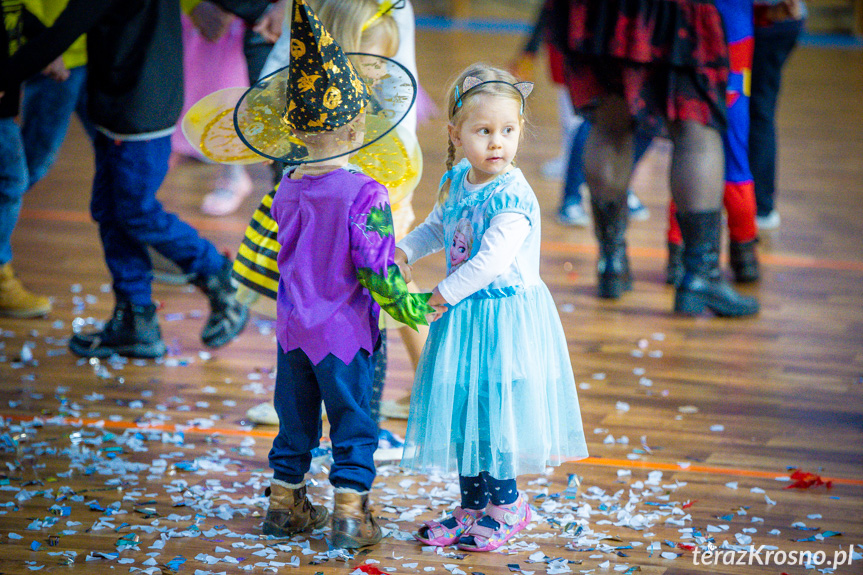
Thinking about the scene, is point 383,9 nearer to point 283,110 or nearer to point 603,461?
point 283,110

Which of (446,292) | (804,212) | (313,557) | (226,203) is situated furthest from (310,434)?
(804,212)

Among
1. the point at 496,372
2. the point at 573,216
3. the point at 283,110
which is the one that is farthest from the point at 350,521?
the point at 573,216

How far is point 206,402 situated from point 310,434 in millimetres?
778

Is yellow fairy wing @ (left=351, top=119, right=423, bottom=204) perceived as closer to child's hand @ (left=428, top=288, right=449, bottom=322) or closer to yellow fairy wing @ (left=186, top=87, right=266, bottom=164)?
yellow fairy wing @ (left=186, top=87, right=266, bottom=164)

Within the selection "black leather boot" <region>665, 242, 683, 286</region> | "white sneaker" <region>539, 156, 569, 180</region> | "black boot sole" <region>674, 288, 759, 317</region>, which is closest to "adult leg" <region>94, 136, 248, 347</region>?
"black boot sole" <region>674, 288, 759, 317</region>

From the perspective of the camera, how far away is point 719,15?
3008mm

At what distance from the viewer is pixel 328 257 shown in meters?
1.76

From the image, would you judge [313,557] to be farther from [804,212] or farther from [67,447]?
[804,212]

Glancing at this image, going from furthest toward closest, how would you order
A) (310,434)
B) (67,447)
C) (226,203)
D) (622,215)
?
(226,203) < (622,215) < (67,447) < (310,434)

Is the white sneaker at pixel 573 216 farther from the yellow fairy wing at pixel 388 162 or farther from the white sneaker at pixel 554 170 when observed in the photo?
the yellow fairy wing at pixel 388 162

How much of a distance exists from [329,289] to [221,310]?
4.22ft

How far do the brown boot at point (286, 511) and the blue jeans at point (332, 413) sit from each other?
25mm

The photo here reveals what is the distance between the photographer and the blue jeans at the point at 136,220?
8.77ft

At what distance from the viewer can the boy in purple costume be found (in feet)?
5.59
